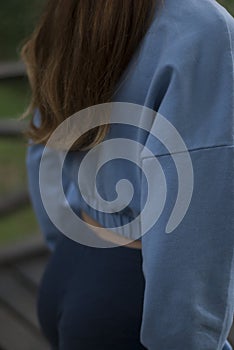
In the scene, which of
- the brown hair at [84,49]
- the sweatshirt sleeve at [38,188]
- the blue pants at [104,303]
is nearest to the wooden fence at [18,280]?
the sweatshirt sleeve at [38,188]

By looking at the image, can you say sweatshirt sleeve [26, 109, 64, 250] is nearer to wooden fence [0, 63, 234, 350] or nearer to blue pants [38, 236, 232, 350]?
blue pants [38, 236, 232, 350]

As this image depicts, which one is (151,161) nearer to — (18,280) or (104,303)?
(104,303)

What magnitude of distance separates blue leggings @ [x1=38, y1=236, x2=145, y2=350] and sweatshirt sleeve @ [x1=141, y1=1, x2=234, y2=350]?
0.29 feet

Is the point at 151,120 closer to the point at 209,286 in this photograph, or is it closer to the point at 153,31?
the point at 153,31

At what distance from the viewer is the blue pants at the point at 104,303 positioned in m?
1.12

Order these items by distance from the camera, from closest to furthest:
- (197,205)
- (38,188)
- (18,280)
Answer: (197,205)
(38,188)
(18,280)

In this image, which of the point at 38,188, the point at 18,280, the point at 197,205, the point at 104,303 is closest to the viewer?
the point at 197,205

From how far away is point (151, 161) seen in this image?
39.4 inches

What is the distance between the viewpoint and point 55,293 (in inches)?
47.7

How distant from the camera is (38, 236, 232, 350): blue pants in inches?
44.0

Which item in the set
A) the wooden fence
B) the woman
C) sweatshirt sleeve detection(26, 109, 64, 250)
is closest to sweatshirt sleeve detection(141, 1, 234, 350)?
the woman

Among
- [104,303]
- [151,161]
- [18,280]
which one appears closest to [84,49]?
[151,161]

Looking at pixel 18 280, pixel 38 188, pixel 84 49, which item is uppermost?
pixel 84 49

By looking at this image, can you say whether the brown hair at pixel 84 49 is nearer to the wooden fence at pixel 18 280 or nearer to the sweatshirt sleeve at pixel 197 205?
the sweatshirt sleeve at pixel 197 205
